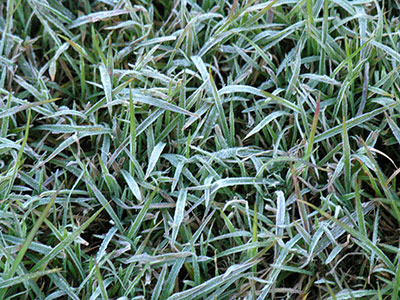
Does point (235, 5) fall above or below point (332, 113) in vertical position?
above

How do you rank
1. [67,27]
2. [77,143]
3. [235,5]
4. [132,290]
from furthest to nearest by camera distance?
[67,27]
[235,5]
[77,143]
[132,290]

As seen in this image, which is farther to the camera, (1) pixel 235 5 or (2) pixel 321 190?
(1) pixel 235 5

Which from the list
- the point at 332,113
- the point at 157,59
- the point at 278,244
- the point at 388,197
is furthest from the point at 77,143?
the point at 388,197

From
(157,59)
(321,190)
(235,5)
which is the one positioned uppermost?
(235,5)

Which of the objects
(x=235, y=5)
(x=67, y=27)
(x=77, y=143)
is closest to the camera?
(x=77, y=143)

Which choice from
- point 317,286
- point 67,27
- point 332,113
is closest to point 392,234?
point 317,286

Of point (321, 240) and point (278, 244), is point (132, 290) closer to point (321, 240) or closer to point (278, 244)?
point (278, 244)
